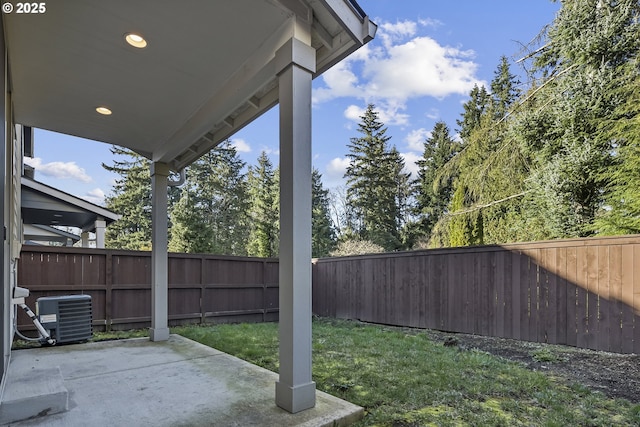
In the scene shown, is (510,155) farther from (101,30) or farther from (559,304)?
(101,30)

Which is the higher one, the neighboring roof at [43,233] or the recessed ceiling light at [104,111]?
the recessed ceiling light at [104,111]

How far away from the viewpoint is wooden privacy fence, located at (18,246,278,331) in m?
5.54

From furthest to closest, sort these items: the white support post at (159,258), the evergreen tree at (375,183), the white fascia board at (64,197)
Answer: the evergreen tree at (375,183) < the white fascia board at (64,197) < the white support post at (159,258)

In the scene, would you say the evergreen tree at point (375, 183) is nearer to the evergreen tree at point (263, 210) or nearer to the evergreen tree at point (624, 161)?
the evergreen tree at point (263, 210)

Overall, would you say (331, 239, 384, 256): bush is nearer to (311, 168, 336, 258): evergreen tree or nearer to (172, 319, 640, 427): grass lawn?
(311, 168, 336, 258): evergreen tree

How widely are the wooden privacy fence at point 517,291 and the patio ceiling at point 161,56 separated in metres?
4.19

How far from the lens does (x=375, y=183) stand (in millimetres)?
20594

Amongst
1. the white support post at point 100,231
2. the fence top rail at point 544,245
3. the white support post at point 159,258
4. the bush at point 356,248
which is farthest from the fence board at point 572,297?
the bush at point 356,248

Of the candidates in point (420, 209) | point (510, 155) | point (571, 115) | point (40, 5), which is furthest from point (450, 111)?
point (40, 5)

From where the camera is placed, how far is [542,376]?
11.2 feet

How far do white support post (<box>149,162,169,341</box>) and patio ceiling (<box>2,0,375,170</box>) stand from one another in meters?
1.07

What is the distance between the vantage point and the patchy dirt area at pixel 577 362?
10.6ft

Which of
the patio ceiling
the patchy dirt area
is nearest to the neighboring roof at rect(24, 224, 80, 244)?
the patio ceiling

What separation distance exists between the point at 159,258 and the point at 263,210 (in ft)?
48.6
